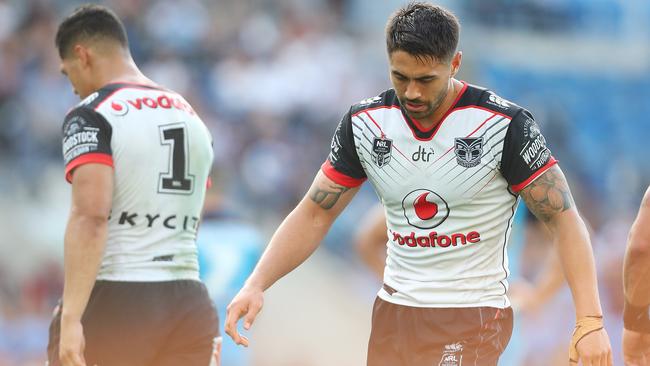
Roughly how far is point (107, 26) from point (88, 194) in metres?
1.11

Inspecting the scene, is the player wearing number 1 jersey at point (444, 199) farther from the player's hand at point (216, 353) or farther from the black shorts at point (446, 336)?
the player's hand at point (216, 353)

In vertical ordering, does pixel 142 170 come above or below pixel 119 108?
below

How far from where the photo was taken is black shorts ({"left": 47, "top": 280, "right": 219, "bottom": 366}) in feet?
18.8

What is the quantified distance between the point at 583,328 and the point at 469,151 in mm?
913

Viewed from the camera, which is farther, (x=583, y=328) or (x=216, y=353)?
(x=216, y=353)

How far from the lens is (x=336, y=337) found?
14.3 metres

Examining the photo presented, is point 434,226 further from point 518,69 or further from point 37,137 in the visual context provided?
point 518,69

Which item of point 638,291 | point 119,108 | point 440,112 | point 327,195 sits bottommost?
point 638,291

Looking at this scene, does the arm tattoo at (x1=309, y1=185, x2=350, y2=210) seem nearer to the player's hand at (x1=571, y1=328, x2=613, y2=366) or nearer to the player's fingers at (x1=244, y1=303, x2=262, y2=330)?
the player's fingers at (x1=244, y1=303, x2=262, y2=330)

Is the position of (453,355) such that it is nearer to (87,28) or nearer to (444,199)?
(444,199)

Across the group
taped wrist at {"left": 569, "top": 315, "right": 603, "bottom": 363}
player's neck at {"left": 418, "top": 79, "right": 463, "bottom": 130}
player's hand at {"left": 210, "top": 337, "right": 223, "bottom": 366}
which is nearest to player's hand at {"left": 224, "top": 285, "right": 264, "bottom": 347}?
player's hand at {"left": 210, "top": 337, "right": 223, "bottom": 366}

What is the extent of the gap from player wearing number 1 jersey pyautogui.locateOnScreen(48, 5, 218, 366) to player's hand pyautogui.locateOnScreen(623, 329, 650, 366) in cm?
212

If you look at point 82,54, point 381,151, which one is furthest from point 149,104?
point 381,151

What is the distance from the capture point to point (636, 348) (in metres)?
5.35
